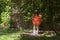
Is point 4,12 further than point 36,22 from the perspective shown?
Yes

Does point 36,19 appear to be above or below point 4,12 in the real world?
below

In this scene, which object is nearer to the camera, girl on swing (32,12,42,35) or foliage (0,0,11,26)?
girl on swing (32,12,42,35)

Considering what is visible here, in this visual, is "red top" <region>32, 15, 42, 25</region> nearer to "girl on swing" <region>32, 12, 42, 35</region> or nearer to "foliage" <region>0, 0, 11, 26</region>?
"girl on swing" <region>32, 12, 42, 35</region>

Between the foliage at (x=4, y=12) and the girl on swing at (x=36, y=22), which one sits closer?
the girl on swing at (x=36, y=22)

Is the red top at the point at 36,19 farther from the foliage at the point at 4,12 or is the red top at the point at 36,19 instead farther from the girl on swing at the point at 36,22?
the foliage at the point at 4,12

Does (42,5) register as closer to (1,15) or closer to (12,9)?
(12,9)

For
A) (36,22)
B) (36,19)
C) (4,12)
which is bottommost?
(36,22)

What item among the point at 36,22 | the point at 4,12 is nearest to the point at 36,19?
the point at 36,22

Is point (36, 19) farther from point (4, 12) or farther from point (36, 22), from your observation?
Answer: point (4, 12)

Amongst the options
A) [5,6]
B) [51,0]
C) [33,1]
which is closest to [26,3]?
[33,1]

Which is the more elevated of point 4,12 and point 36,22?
point 4,12

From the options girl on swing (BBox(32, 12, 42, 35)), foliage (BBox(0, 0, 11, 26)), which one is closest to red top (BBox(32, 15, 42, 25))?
girl on swing (BBox(32, 12, 42, 35))

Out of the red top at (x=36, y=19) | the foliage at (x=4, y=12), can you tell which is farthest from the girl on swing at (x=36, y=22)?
the foliage at (x=4, y=12)

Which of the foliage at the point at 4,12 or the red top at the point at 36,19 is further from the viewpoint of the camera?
the foliage at the point at 4,12
